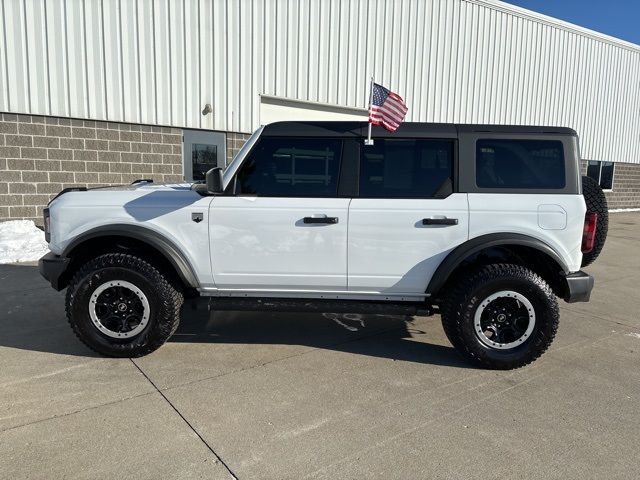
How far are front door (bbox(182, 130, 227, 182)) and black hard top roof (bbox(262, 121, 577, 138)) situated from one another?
6.69 m

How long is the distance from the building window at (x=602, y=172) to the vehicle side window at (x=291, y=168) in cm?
1830

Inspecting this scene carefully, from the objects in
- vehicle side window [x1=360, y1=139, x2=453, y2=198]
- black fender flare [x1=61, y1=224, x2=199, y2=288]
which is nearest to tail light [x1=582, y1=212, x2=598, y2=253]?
vehicle side window [x1=360, y1=139, x2=453, y2=198]

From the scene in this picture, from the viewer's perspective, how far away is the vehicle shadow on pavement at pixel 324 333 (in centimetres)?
404

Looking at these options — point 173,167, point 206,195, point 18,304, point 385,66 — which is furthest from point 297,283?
point 385,66

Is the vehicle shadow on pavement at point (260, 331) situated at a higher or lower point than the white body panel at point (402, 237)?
lower

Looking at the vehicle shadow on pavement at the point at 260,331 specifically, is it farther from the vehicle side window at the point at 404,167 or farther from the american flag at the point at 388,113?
the american flag at the point at 388,113

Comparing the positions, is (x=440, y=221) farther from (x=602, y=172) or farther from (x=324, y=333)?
(x=602, y=172)

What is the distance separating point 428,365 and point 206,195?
7.60 feet

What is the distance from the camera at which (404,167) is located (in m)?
3.73

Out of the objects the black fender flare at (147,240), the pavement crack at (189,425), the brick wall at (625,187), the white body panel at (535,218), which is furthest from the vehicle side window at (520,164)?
the brick wall at (625,187)

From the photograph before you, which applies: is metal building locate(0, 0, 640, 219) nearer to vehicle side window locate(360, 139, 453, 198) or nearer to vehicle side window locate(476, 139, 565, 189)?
vehicle side window locate(360, 139, 453, 198)

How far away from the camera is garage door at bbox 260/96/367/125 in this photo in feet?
36.4

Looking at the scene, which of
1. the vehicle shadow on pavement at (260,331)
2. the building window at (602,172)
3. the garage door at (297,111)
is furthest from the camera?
the building window at (602,172)

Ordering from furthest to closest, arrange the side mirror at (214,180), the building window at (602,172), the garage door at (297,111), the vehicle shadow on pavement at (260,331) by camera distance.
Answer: the building window at (602,172)
the garage door at (297,111)
the vehicle shadow on pavement at (260,331)
the side mirror at (214,180)
